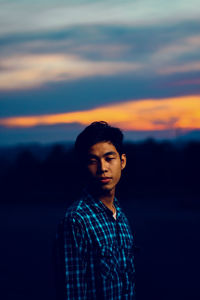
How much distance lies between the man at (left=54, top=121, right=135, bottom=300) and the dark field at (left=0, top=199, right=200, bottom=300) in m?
3.13

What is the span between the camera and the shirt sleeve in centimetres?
170

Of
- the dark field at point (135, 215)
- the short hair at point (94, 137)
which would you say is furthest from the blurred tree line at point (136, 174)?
the short hair at point (94, 137)

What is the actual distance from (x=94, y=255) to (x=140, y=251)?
5.22 meters

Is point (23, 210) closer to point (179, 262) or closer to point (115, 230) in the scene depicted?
point (179, 262)

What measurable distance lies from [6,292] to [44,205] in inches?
209

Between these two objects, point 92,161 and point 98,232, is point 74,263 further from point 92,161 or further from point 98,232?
point 92,161

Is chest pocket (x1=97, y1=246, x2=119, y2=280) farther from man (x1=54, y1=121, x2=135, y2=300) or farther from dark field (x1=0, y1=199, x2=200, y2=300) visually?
dark field (x1=0, y1=199, x2=200, y2=300)

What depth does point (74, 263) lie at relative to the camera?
1.71 meters

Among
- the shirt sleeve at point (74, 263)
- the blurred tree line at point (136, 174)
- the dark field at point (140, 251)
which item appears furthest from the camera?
the blurred tree line at point (136, 174)

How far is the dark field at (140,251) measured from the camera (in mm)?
5190

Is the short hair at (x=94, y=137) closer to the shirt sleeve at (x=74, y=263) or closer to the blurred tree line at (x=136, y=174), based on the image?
the shirt sleeve at (x=74, y=263)

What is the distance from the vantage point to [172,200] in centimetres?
1009

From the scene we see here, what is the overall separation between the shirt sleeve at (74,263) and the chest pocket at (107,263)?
0.23 feet

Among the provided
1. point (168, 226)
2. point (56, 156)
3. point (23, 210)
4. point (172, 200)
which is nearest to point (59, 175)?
point (56, 156)
